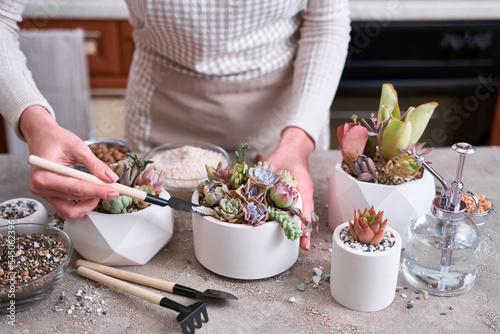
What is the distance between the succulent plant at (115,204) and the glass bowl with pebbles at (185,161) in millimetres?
218

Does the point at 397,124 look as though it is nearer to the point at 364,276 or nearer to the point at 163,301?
the point at 364,276

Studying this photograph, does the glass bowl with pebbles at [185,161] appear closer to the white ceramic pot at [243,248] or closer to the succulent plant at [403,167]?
the white ceramic pot at [243,248]

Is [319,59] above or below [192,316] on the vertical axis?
above

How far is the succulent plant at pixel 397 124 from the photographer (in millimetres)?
879

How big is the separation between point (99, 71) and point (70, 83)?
0.16m

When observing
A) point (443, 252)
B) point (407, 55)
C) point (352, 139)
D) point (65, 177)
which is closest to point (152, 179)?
point (65, 177)

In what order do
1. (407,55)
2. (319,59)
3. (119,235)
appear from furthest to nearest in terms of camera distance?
(407,55) → (319,59) → (119,235)

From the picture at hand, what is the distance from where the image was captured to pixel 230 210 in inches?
31.2

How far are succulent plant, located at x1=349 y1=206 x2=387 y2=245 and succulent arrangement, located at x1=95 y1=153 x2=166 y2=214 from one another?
33 cm

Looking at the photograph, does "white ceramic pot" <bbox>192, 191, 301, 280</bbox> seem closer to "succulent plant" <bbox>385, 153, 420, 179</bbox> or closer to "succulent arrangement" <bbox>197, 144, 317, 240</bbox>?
"succulent arrangement" <bbox>197, 144, 317, 240</bbox>

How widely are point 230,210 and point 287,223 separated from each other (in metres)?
0.09


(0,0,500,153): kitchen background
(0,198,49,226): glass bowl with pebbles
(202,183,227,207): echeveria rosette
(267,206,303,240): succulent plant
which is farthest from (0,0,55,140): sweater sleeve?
(0,0,500,153): kitchen background

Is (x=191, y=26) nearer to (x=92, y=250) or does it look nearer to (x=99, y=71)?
(x=92, y=250)

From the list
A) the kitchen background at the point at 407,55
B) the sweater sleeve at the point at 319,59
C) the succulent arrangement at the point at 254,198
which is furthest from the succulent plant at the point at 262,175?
the kitchen background at the point at 407,55
